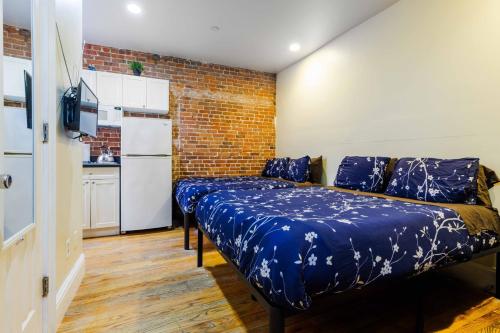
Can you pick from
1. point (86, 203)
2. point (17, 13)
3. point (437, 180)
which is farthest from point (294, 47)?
point (86, 203)

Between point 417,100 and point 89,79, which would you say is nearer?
point 417,100

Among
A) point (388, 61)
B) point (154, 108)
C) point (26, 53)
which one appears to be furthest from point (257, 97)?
point (26, 53)

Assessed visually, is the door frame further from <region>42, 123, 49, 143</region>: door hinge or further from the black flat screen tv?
the black flat screen tv

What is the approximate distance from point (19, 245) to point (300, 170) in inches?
122

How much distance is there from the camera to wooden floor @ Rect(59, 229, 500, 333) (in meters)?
1.50

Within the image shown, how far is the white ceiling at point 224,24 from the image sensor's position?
2686 mm

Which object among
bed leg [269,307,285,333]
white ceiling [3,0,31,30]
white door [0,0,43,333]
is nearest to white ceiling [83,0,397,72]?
white ceiling [3,0,31,30]

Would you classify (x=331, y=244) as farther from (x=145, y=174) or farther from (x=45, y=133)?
(x=145, y=174)

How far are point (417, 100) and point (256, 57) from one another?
245 cm

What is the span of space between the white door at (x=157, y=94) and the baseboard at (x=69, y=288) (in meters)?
2.32

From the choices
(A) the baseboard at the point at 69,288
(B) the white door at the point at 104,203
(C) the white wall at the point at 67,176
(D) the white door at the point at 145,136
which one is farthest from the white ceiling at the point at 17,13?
(B) the white door at the point at 104,203

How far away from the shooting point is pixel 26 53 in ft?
3.91

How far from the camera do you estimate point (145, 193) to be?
11.3 ft

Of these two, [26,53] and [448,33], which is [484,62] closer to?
[448,33]
